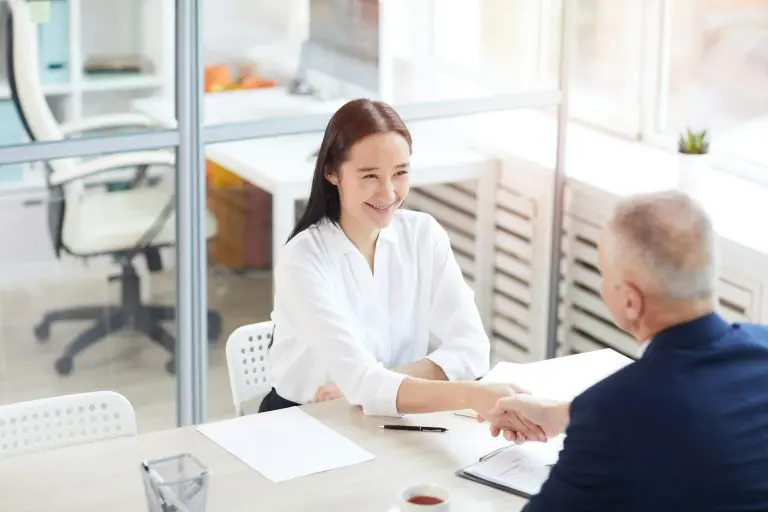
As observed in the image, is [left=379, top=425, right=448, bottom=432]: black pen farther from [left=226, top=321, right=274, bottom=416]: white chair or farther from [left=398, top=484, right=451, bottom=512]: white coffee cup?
[left=226, top=321, right=274, bottom=416]: white chair

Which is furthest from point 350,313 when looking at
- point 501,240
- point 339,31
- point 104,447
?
point 501,240

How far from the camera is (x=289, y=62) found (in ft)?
12.3

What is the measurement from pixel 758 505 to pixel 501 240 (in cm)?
265

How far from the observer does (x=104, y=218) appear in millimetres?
3648

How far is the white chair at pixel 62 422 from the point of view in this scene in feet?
8.32

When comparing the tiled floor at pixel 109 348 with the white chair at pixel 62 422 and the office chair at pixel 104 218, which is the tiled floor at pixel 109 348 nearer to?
the office chair at pixel 104 218

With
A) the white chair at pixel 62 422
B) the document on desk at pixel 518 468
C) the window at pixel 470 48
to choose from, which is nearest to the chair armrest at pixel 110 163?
the window at pixel 470 48

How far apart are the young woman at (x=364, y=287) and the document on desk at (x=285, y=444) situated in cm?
14

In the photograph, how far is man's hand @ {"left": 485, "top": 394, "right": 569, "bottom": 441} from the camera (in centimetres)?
236

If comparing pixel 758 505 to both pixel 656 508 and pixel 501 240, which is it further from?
pixel 501 240

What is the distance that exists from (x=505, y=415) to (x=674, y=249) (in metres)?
0.68

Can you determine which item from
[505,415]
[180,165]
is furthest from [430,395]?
[180,165]

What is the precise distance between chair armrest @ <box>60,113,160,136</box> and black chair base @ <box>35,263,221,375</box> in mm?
414

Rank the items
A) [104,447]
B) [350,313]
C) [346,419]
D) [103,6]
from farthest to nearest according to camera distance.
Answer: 1. [103,6]
2. [350,313]
3. [346,419]
4. [104,447]
